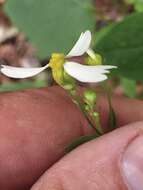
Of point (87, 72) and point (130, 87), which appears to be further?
point (130, 87)

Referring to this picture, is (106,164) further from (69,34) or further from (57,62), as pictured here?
(69,34)

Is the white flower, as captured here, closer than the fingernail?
Yes

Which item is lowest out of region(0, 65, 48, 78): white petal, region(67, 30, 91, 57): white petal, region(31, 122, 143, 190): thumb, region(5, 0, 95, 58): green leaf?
region(31, 122, 143, 190): thumb

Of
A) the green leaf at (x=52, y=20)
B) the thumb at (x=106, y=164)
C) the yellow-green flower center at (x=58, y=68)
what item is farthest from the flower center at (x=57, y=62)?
the green leaf at (x=52, y=20)

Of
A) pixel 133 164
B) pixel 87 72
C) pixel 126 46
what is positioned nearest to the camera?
pixel 87 72

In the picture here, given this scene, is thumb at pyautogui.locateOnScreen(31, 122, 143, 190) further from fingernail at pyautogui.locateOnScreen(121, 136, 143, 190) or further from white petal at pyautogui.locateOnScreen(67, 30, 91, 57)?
white petal at pyautogui.locateOnScreen(67, 30, 91, 57)

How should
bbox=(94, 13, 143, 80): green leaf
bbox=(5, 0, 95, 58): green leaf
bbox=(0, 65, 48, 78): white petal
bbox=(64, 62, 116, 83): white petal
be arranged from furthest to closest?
bbox=(5, 0, 95, 58): green leaf
bbox=(94, 13, 143, 80): green leaf
bbox=(0, 65, 48, 78): white petal
bbox=(64, 62, 116, 83): white petal

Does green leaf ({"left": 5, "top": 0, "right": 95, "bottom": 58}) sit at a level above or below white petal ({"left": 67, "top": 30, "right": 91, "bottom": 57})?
below

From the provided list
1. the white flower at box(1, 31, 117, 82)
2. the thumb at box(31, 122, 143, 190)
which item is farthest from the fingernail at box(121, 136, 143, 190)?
the white flower at box(1, 31, 117, 82)

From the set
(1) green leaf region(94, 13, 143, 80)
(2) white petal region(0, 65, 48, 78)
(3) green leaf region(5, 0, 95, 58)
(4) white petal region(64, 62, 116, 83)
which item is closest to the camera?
(4) white petal region(64, 62, 116, 83)

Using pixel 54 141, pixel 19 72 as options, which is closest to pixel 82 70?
pixel 19 72
